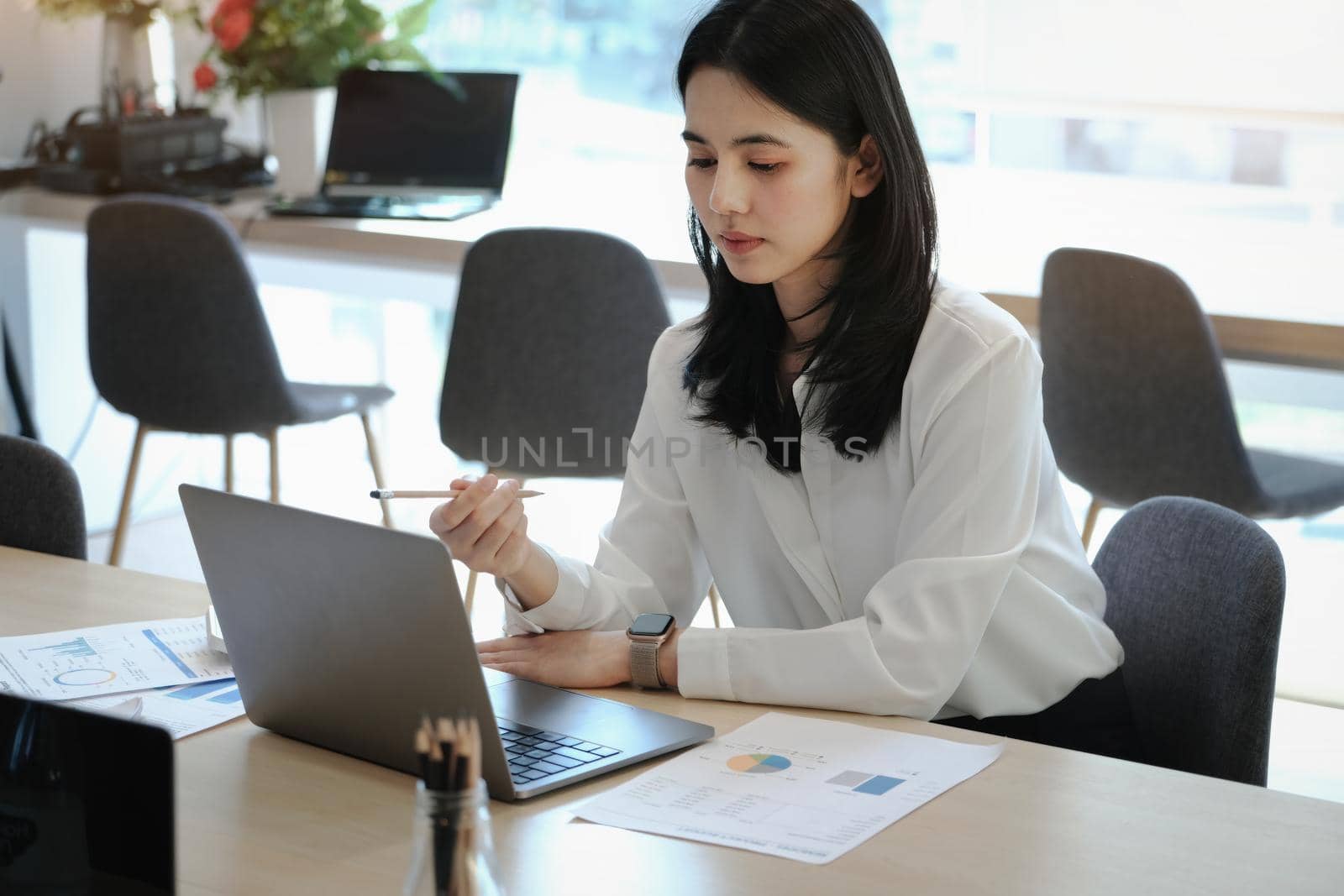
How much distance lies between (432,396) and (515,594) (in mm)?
3120

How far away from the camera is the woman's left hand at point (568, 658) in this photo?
1299 millimetres

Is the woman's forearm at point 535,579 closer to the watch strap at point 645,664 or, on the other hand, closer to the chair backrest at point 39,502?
the watch strap at point 645,664

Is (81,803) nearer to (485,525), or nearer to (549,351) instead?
(485,525)

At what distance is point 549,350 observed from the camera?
2.68 metres

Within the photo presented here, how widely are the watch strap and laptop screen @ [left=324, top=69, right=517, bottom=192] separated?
2350 millimetres

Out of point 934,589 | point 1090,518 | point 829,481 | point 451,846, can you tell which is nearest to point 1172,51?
point 1090,518

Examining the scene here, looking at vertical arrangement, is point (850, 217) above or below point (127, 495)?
above

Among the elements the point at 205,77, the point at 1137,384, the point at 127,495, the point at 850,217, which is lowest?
the point at 127,495

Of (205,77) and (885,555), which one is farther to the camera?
(205,77)

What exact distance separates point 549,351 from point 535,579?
1344mm

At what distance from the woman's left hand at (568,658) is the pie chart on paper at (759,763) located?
200 mm

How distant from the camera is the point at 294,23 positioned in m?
3.67

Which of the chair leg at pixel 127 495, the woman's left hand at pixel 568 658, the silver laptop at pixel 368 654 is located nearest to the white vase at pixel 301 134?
the chair leg at pixel 127 495

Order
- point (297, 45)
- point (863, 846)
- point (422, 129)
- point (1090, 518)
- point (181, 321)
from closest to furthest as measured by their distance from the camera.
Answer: point (863, 846)
point (1090, 518)
point (181, 321)
point (422, 129)
point (297, 45)
